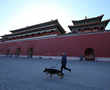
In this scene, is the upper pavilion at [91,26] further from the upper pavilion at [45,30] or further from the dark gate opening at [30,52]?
the dark gate opening at [30,52]

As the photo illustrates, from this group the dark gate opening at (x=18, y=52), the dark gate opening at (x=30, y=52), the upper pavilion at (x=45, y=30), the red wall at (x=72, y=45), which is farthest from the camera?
the dark gate opening at (x=18, y=52)

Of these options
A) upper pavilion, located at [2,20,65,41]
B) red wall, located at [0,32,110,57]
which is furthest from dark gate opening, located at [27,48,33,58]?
upper pavilion, located at [2,20,65,41]

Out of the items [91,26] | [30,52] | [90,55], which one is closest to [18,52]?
[30,52]

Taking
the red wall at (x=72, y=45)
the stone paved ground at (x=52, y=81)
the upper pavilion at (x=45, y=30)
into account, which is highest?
the upper pavilion at (x=45, y=30)

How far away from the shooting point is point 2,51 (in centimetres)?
2175

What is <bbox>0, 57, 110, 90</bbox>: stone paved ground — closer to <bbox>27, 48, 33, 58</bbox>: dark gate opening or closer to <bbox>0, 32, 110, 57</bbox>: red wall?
<bbox>0, 32, 110, 57</bbox>: red wall

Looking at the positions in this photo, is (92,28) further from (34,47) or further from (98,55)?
(34,47)

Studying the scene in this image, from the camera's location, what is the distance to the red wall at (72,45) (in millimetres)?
10125

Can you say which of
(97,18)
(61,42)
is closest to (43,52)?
(61,42)

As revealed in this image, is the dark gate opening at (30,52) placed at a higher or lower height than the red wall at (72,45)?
lower

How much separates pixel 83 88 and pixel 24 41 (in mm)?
18274

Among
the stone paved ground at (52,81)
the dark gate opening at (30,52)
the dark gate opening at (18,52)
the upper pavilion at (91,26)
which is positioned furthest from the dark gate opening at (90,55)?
the dark gate opening at (18,52)

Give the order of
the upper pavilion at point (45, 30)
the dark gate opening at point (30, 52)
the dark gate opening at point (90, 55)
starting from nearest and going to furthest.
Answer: the dark gate opening at point (90, 55) → the upper pavilion at point (45, 30) → the dark gate opening at point (30, 52)

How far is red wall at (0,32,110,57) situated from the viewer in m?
10.1
